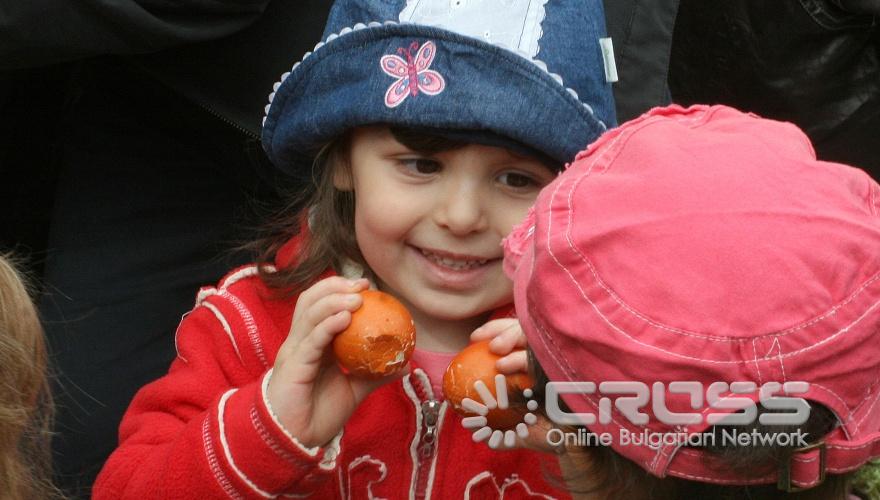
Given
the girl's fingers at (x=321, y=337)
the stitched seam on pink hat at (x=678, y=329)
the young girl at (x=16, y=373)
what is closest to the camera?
the stitched seam on pink hat at (x=678, y=329)

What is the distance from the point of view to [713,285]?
1.22 metres

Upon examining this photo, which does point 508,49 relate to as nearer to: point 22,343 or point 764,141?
point 764,141

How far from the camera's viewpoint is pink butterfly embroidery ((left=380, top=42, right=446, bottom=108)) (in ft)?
5.95

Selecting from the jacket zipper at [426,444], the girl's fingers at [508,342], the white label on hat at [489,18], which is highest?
the white label on hat at [489,18]

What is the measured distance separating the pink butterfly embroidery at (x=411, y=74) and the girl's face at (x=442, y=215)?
3.9 inches

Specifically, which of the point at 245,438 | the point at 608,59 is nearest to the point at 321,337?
the point at 245,438

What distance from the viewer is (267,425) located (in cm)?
170

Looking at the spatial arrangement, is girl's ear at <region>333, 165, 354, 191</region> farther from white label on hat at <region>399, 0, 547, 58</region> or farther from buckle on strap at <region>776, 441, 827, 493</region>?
buckle on strap at <region>776, 441, 827, 493</region>

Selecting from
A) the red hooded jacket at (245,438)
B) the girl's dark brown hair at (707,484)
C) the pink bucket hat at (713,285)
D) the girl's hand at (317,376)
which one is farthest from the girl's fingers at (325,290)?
the pink bucket hat at (713,285)

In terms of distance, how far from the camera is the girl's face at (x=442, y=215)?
186 cm

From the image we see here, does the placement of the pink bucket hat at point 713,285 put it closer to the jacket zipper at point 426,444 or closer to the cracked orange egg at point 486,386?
the cracked orange egg at point 486,386

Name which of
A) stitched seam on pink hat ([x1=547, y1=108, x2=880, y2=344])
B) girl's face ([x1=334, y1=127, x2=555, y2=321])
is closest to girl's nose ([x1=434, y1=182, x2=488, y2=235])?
girl's face ([x1=334, y1=127, x2=555, y2=321])

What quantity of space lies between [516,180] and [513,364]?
1.25 feet

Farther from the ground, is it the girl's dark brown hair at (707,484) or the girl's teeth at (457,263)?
the girl's dark brown hair at (707,484)
